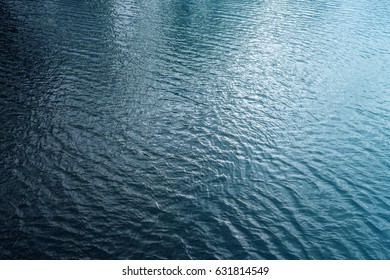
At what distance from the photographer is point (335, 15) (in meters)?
71.8

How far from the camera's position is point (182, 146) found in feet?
79.5

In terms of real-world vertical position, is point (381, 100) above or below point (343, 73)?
below

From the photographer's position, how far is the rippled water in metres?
17.5

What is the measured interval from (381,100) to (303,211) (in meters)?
24.0

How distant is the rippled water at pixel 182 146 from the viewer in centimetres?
1747

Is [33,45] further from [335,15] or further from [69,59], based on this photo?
[335,15]

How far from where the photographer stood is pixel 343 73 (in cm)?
4169

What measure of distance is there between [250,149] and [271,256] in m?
9.97

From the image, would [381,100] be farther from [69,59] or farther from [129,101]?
[69,59]
